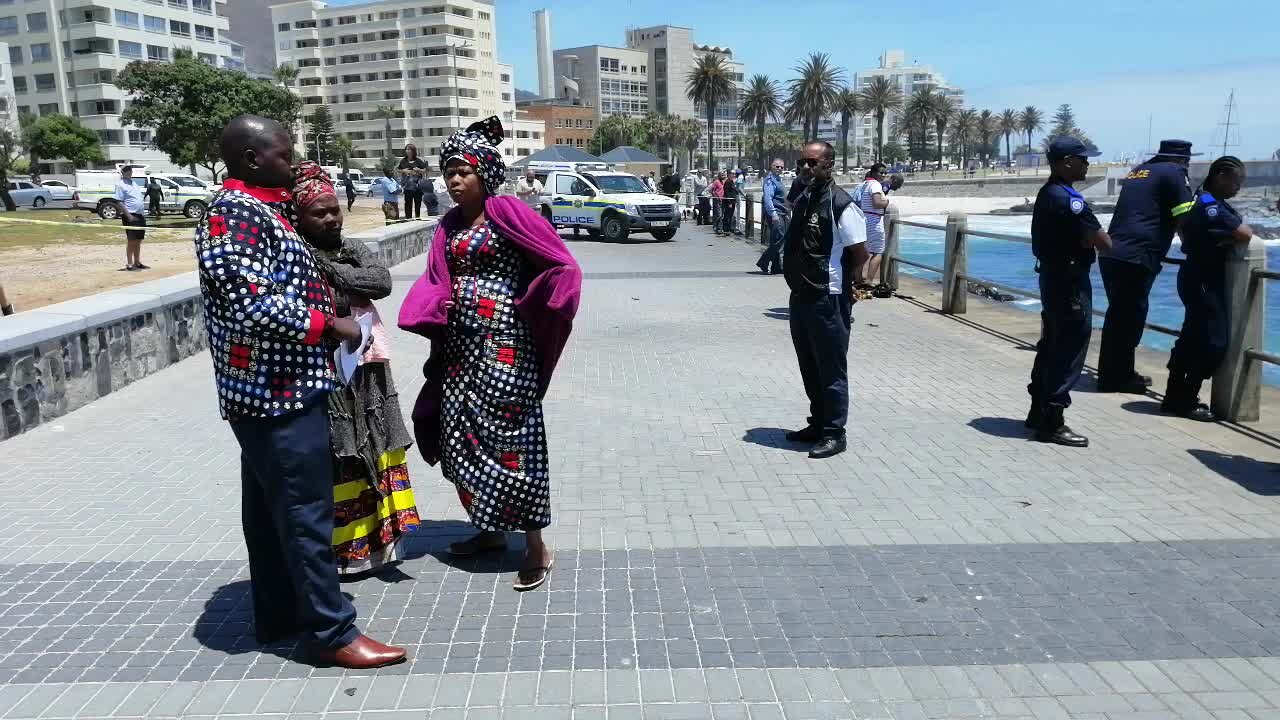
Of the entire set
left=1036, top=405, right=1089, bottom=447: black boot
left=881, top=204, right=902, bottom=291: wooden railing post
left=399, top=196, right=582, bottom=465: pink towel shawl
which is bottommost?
left=1036, top=405, right=1089, bottom=447: black boot

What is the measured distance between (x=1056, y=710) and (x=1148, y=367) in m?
6.49

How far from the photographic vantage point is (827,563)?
171 inches

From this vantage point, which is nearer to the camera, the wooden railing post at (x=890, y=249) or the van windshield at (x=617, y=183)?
the wooden railing post at (x=890, y=249)

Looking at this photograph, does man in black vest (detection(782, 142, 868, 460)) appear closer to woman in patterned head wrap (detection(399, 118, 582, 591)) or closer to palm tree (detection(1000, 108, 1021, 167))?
woman in patterned head wrap (detection(399, 118, 582, 591))

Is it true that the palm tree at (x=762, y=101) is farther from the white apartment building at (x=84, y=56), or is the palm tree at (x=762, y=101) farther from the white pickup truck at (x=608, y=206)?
the white pickup truck at (x=608, y=206)

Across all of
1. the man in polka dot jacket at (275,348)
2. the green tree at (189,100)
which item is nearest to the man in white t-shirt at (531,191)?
the green tree at (189,100)

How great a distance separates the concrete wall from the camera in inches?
253

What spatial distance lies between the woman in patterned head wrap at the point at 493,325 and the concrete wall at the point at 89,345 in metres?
3.92

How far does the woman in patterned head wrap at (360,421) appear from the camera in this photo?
3.76 meters

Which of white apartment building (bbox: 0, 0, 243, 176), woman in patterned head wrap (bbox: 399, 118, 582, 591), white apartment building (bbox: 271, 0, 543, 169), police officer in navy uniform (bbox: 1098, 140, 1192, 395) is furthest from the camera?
white apartment building (bbox: 271, 0, 543, 169)

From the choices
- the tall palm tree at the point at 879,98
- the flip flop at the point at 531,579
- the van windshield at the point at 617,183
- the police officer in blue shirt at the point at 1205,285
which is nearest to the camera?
the flip flop at the point at 531,579

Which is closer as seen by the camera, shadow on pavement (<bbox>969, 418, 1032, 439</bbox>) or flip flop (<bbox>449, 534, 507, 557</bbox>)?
flip flop (<bbox>449, 534, 507, 557</bbox>)

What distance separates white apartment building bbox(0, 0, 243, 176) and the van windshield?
7505 centimetres

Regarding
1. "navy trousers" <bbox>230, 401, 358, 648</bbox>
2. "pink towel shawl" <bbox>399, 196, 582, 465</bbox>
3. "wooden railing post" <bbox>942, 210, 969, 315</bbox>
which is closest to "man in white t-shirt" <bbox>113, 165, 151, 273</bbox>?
"wooden railing post" <bbox>942, 210, 969, 315</bbox>
